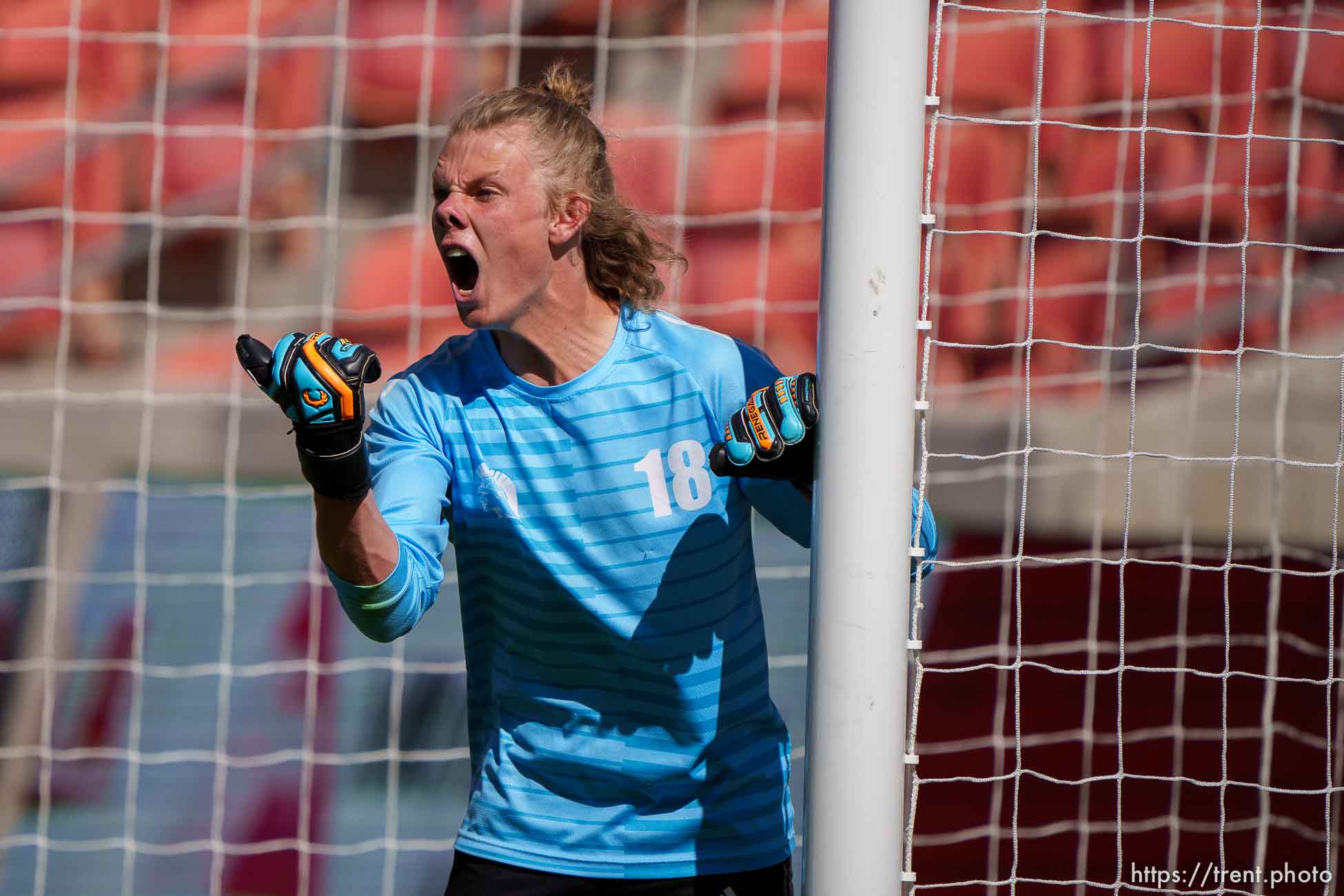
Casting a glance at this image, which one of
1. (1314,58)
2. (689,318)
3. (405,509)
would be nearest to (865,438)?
(405,509)

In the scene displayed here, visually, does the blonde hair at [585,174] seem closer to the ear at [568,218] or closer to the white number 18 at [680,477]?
the ear at [568,218]

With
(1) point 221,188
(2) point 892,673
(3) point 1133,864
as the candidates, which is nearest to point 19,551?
(1) point 221,188

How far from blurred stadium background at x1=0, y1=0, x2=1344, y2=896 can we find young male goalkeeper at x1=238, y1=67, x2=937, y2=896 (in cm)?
175

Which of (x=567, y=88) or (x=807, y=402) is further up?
(x=567, y=88)

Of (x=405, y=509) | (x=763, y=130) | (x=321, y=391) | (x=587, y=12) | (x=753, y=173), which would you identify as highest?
(x=587, y=12)

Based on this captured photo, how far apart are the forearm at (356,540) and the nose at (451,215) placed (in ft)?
1.23

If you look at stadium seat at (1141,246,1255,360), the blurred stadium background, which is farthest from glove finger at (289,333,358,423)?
stadium seat at (1141,246,1255,360)

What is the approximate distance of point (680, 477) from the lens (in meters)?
1.51

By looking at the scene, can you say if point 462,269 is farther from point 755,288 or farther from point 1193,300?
point 1193,300

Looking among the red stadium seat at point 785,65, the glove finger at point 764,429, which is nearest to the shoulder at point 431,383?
the glove finger at point 764,429

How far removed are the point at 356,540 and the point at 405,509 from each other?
5.2 inches

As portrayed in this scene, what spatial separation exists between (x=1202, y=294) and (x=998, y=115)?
0.71 meters

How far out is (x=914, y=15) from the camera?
50.2 inches

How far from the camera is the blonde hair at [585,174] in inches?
62.1
